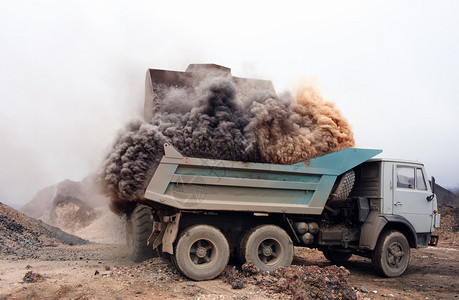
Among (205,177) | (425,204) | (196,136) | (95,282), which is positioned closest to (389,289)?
(425,204)

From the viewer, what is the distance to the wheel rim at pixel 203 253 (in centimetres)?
709

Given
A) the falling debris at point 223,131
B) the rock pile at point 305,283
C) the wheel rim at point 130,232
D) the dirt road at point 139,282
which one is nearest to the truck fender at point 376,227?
the dirt road at point 139,282

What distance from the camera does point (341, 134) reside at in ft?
27.3

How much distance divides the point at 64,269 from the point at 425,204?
25.2ft

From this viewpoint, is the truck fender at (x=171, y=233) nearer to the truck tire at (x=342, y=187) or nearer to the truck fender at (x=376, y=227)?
the truck tire at (x=342, y=187)

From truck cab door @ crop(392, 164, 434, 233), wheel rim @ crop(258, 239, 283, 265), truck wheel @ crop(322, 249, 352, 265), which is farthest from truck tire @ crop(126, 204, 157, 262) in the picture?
truck cab door @ crop(392, 164, 434, 233)

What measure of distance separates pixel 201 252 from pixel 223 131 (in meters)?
2.17

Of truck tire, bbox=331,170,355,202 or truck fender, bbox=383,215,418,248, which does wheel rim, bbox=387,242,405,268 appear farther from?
truck tire, bbox=331,170,355,202

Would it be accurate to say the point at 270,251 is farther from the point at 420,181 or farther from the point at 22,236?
the point at 22,236

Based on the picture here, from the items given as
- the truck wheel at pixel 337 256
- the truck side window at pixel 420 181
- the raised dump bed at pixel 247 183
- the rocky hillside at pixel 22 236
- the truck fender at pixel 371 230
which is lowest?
the rocky hillside at pixel 22 236

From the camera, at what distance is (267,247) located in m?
7.64

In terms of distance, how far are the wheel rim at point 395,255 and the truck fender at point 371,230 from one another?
1.63 feet

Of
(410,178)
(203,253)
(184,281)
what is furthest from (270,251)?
(410,178)

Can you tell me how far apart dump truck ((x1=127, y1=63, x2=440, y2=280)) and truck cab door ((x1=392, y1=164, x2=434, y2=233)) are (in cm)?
2
